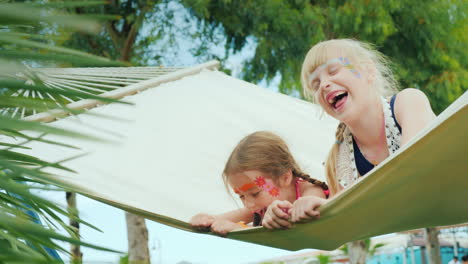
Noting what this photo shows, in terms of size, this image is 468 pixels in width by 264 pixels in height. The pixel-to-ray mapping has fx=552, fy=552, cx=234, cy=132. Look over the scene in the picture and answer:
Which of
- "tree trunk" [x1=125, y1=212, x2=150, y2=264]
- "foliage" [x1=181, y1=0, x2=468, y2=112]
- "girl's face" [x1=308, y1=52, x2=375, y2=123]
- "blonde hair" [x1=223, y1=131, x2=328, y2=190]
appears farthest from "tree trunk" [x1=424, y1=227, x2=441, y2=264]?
"girl's face" [x1=308, y1=52, x2=375, y2=123]

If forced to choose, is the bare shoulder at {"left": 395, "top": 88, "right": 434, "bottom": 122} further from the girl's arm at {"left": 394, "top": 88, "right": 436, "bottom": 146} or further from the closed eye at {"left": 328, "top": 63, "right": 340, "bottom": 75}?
the closed eye at {"left": 328, "top": 63, "right": 340, "bottom": 75}

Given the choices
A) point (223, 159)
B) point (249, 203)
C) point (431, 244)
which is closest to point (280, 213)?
point (249, 203)

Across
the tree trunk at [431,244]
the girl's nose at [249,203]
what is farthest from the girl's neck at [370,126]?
the tree trunk at [431,244]

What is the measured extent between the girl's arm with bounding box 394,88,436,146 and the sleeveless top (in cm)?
3

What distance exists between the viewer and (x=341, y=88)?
59.0 inches

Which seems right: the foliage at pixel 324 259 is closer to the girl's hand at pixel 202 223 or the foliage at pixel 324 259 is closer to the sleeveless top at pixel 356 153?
the sleeveless top at pixel 356 153

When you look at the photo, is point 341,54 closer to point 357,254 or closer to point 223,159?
point 223,159

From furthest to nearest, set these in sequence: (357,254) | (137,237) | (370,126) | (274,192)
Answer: (357,254), (137,237), (274,192), (370,126)

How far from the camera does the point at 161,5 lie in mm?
4938

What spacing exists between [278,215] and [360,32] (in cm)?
404

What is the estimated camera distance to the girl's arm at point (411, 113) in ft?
4.39

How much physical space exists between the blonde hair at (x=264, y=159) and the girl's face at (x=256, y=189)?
0.03 m

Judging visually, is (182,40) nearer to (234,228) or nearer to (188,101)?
(188,101)

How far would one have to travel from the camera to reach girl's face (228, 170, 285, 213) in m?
1.59
